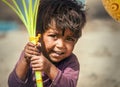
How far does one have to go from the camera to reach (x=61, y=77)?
4.42ft

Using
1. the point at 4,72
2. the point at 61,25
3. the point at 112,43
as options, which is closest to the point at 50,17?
the point at 61,25

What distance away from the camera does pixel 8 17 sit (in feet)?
6.60

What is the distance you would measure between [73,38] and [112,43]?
2.11 feet

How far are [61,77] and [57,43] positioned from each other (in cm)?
10

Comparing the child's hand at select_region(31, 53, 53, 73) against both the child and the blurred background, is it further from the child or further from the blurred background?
the blurred background

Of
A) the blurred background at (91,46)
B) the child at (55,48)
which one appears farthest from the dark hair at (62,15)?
the blurred background at (91,46)

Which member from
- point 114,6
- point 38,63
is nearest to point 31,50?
point 38,63

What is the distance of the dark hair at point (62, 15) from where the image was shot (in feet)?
4.58

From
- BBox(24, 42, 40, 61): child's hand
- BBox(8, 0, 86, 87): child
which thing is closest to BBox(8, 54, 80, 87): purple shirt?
BBox(8, 0, 86, 87): child

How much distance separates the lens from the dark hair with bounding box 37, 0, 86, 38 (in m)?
1.40

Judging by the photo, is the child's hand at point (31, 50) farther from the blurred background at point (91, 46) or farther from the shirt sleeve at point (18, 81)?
the blurred background at point (91, 46)

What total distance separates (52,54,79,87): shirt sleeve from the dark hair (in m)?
0.10

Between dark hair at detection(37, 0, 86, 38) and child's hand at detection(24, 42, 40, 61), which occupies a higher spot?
dark hair at detection(37, 0, 86, 38)

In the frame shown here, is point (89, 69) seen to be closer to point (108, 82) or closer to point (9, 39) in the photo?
point (108, 82)
